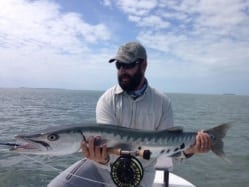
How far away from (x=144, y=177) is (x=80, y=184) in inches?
34.7

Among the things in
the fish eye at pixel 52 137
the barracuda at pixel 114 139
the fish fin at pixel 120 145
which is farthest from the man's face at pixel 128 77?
the fish eye at pixel 52 137

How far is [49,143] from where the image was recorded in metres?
3.83

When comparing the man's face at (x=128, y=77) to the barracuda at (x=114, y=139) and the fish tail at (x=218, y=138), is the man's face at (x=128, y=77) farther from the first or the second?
the fish tail at (x=218, y=138)

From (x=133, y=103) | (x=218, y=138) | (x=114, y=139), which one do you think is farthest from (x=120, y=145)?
(x=218, y=138)

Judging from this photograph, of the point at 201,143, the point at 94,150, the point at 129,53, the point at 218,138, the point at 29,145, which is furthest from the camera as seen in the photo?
the point at 129,53

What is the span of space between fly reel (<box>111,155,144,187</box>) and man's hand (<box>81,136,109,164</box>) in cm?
21

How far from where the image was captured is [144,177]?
465 cm

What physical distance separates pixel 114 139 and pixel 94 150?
27 cm

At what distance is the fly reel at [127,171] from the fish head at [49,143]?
60 cm

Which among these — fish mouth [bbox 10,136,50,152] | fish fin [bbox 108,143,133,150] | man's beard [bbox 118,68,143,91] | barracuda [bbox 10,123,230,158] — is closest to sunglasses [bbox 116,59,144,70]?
man's beard [bbox 118,68,143,91]

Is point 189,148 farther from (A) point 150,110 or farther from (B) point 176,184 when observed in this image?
(B) point 176,184

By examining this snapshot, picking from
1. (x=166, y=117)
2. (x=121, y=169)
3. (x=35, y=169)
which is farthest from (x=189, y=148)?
(x=35, y=169)

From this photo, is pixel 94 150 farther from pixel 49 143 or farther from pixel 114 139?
pixel 49 143

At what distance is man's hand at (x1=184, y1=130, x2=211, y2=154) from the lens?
Result: 14.5 ft
